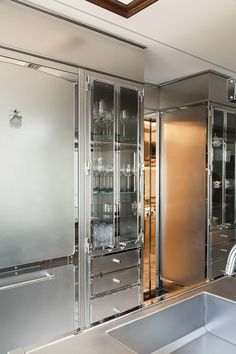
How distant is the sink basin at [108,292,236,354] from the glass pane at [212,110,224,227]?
84.3 inches

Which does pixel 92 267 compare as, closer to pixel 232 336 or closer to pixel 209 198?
pixel 232 336

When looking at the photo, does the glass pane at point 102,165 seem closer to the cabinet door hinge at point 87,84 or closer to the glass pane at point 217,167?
the cabinet door hinge at point 87,84

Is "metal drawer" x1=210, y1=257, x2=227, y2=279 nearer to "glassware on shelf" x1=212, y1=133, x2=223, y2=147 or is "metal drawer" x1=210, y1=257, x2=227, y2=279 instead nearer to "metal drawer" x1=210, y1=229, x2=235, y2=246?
"metal drawer" x1=210, y1=229, x2=235, y2=246

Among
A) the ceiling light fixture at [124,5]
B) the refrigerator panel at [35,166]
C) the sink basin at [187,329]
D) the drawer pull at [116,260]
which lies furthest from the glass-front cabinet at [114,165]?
the sink basin at [187,329]

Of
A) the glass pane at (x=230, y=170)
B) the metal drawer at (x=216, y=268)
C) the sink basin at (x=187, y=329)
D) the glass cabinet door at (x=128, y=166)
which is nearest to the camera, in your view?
the sink basin at (x=187, y=329)

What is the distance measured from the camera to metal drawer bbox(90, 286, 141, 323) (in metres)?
2.31

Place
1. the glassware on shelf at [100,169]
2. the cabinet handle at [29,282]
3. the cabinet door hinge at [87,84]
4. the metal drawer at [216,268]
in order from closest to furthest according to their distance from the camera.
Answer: the cabinet handle at [29,282] → the cabinet door hinge at [87,84] → the glassware on shelf at [100,169] → the metal drawer at [216,268]

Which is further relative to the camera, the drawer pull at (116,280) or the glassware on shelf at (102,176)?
the drawer pull at (116,280)

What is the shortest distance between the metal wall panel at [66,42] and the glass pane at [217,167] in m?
1.18

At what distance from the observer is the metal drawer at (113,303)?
2307mm

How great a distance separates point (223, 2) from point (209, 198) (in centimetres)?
187

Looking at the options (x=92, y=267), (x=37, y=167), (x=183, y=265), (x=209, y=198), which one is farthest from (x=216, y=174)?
(x=37, y=167)

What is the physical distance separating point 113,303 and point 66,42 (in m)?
1.98

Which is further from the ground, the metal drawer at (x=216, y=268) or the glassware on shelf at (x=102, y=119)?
the glassware on shelf at (x=102, y=119)
